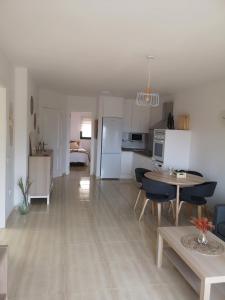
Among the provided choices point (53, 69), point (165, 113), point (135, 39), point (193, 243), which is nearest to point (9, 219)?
point (53, 69)

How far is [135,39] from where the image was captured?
2812 mm

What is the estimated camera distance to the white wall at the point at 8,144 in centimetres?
374

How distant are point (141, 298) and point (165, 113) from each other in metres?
5.46

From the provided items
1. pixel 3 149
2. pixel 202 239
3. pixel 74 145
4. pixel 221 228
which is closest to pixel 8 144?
pixel 3 149

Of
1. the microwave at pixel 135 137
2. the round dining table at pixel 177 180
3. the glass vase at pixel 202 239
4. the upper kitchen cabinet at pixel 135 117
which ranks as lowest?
the glass vase at pixel 202 239

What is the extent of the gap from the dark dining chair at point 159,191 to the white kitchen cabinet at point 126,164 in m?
3.64

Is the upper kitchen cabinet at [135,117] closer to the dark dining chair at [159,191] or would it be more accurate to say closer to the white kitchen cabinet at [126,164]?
the white kitchen cabinet at [126,164]

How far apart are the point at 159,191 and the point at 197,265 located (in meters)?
2.13

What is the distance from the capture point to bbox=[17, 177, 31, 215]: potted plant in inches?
179

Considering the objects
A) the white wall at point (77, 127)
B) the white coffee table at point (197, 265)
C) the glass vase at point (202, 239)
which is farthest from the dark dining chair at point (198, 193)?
the white wall at point (77, 127)

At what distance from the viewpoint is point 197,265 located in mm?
2229

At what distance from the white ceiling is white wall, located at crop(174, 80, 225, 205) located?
0.52 m

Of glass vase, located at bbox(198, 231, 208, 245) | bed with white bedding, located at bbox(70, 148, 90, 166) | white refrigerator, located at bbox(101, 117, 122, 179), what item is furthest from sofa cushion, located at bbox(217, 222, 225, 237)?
bed with white bedding, located at bbox(70, 148, 90, 166)

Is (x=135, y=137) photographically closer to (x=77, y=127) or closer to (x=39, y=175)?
(x=77, y=127)
